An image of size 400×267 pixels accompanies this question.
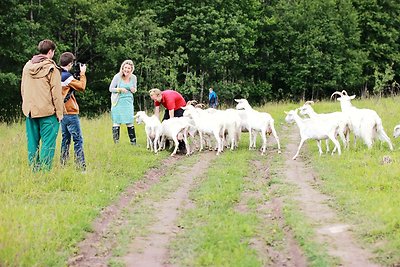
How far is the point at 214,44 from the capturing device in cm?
3688

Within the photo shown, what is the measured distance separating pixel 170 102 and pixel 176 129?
1.14m

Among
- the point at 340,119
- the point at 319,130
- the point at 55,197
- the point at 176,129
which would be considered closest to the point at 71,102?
the point at 55,197

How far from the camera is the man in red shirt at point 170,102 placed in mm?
13109

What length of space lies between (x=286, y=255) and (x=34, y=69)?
17.2ft

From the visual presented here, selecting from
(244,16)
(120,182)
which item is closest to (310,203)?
(120,182)

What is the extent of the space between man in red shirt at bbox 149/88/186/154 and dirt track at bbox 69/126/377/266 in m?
3.60

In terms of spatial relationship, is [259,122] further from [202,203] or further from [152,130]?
[202,203]

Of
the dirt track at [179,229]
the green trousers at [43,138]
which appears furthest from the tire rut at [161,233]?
the green trousers at [43,138]

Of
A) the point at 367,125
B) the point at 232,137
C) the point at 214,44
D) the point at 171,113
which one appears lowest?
the point at 232,137

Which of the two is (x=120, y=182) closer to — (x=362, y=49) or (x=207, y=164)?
(x=207, y=164)

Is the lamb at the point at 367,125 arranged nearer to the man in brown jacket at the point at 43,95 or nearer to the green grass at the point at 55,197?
the green grass at the point at 55,197

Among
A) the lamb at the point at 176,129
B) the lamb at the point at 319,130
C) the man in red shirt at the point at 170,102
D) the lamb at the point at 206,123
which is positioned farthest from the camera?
the man in red shirt at the point at 170,102

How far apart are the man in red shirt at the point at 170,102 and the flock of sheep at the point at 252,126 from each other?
0.32 meters

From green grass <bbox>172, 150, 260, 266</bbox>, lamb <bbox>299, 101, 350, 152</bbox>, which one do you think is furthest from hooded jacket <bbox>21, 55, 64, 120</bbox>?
lamb <bbox>299, 101, 350, 152</bbox>
